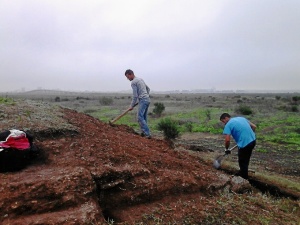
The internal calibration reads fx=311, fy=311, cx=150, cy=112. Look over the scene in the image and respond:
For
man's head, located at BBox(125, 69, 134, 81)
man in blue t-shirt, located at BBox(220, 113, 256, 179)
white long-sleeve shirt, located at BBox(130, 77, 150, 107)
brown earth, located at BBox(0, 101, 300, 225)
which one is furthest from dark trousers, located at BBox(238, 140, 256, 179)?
man's head, located at BBox(125, 69, 134, 81)

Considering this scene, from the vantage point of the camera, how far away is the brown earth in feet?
12.6

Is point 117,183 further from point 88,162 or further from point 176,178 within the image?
point 176,178

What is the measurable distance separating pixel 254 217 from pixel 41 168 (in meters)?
3.23

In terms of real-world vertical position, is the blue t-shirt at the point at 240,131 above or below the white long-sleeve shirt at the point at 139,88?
below

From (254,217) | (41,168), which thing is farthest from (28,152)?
(254,217)

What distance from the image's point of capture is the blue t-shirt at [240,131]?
Answer: 21.7ft

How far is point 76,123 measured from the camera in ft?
20.9

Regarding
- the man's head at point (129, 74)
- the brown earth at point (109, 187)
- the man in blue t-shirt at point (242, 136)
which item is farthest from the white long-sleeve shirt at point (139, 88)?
the man in blue t-shirt at point (242, 136)

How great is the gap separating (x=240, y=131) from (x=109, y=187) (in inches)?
134

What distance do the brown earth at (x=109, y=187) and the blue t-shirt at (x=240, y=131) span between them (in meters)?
0.92

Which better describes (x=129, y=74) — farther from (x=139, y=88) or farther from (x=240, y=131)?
(x=240, y=131)

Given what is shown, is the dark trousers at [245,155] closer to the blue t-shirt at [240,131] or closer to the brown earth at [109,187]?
the blue t-shirt at [240,131]

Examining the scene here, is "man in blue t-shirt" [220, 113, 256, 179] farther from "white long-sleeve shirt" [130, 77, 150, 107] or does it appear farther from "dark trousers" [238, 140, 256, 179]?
"white long-sleeve shirt" [130, 77, 150, 107]

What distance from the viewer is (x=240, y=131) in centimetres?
664
